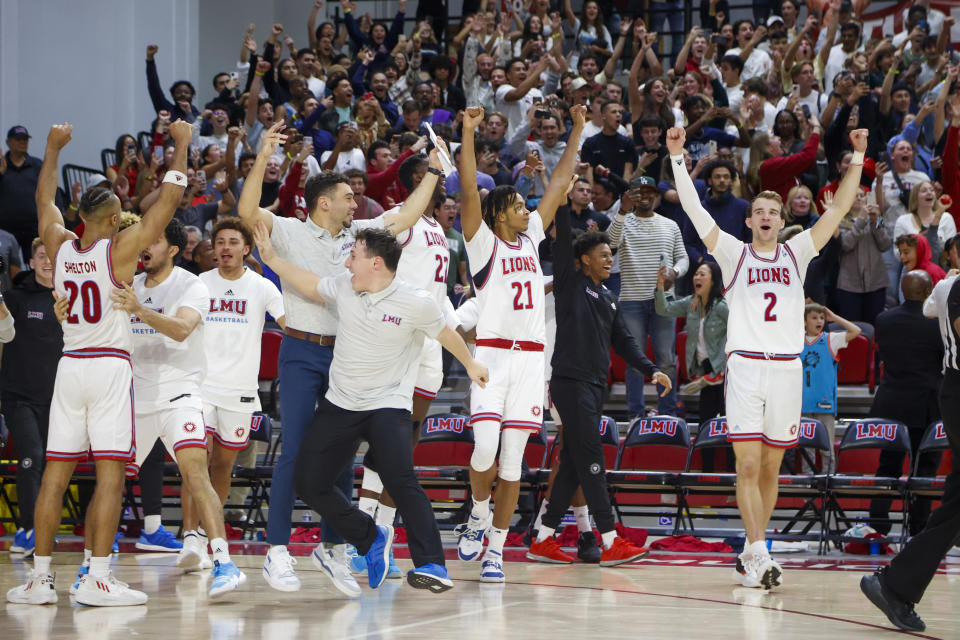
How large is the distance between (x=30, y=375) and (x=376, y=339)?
A: 3907 millimetres

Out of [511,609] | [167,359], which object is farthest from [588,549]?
[167,359]

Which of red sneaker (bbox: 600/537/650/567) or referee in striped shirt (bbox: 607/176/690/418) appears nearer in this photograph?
red sneaker (bbox: 600/537/650/567)

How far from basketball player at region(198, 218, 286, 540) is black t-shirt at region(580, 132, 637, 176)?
5.91 meters

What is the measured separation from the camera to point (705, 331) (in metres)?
10.8

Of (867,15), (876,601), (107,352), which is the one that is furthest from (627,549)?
(867,15)

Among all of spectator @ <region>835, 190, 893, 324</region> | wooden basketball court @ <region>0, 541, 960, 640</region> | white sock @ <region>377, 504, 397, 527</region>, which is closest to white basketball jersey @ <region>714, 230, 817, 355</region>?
wooden basketball court @ <region>0, 541, 960, 640</region>

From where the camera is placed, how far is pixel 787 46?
15828 millimetres

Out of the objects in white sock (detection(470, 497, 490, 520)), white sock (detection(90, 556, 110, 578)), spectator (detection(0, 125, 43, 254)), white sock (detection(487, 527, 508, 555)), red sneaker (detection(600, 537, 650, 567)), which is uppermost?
spectator (detection(0, 125, 43, 254))

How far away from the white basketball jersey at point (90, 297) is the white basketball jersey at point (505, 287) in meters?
2.25

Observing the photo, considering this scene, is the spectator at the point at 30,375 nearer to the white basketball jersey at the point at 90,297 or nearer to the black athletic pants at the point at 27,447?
the black athletic pants at the point at 27,447

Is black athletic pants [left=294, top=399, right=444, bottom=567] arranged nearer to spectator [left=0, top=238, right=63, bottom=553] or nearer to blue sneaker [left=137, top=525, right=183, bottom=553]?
blue sneaker [left=137, top=525, right=183, bottom=553]

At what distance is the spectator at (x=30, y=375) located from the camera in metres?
8.92

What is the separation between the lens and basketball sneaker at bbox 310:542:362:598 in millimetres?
6492

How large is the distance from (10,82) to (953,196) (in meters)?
12.2
